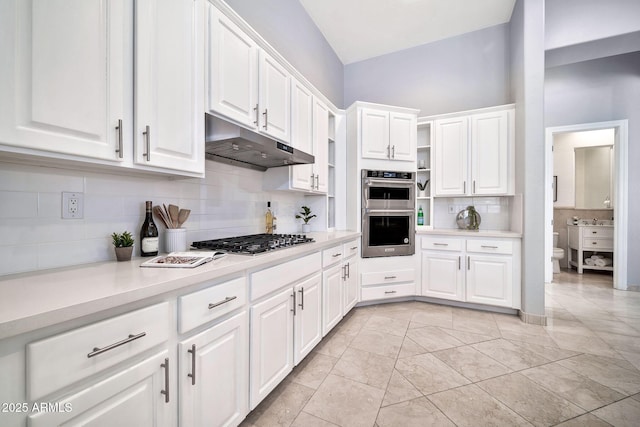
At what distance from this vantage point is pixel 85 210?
125cm

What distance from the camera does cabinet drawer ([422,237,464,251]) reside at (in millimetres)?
3184

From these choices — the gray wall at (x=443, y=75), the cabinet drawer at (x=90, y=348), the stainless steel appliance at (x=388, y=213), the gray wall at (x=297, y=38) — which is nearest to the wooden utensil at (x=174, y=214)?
the cabinet drawer at (x=90, y=348)

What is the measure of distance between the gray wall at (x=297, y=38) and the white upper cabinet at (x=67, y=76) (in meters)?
1.41

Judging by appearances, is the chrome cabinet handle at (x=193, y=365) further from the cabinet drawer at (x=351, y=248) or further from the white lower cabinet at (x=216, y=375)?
the cabinet drawer at (x=351, y=248)

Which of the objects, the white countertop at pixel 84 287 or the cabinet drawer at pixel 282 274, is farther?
the cabinet drawer at pixel 282 274

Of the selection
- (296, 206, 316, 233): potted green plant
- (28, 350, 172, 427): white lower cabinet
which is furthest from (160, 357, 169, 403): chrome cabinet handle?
(296, 206, 316, 233): potted green plant

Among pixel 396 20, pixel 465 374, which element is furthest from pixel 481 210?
pixel 396 20

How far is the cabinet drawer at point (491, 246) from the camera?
2.94m

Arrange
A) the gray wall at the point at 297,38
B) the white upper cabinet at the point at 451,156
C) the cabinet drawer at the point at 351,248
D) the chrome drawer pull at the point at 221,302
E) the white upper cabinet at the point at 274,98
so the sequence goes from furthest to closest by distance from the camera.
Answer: the white upper cabinet at the point at 451,156, the cabinet drawer at the point at 351,248, the gray wall at the point at 297,38, the white upper cabinet at the point at 274,98, the chrome drawer pull at the point at 221,302

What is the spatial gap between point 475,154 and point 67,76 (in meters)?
3.67

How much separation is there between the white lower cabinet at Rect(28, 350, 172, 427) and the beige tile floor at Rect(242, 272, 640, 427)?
2.26 ft

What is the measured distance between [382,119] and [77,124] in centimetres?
295

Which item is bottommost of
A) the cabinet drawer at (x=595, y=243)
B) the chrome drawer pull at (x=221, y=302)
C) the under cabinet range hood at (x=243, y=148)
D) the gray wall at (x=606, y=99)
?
the cabinet drawer at (x=595, y=243)

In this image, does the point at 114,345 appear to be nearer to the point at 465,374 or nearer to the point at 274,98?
the point at 274,98
